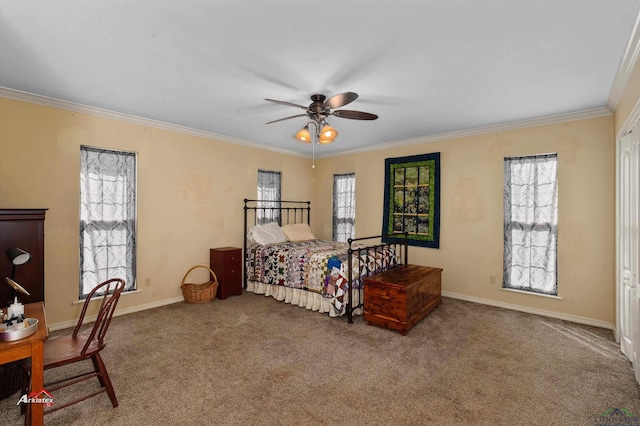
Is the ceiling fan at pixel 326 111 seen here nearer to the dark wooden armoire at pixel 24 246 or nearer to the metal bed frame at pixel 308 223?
the metal bed frame at pixel 308 223

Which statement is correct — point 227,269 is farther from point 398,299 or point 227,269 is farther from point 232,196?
point 398,299

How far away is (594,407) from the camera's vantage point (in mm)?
2092

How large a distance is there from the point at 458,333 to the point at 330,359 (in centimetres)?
149

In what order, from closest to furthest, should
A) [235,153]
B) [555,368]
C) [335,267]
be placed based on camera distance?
[555,368], [335,267], [235,153]

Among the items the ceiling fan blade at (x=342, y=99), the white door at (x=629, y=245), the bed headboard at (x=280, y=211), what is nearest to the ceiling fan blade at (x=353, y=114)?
the ceiling fan blade at (x=342, y=99)

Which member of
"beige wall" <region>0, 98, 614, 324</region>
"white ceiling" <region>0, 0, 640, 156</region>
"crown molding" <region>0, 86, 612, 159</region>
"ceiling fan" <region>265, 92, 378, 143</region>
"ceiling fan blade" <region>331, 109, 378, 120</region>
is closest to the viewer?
"white ceiling" <region>0, 0, 640, 156</region>

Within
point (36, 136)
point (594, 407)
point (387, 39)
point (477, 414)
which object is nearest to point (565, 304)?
point (594, 407)

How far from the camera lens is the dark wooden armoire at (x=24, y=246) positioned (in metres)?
2.50

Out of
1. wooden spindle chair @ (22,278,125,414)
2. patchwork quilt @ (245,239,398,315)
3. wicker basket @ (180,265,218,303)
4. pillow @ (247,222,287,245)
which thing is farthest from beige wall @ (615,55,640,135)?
wicker basket @ (180,265,218,303)

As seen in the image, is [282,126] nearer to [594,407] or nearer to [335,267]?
[335,267]

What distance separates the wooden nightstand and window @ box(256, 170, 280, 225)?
38.6 inches

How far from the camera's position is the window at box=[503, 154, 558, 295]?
392 centimetres

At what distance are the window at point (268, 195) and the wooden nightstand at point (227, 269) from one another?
0.98 meters

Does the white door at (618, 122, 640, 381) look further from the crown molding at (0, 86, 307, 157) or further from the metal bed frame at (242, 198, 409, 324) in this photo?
the crown molding at (0, 86, 307, 157)
